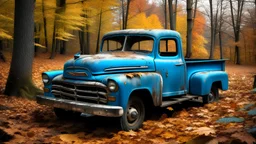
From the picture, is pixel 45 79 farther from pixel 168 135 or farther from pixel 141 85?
pixel 168 135

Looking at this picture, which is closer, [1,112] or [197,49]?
[1,112]

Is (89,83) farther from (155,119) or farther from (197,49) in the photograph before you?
(197,49)

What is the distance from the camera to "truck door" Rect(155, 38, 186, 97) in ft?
19.0

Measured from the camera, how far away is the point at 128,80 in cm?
466

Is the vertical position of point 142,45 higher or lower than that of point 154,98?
higher

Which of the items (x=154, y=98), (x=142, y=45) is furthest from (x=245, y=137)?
(x=142, y=45)

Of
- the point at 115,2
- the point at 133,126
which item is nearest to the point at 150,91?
the point at 133,126

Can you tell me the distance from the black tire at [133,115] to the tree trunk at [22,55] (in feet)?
11.8

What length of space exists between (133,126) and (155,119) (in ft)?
3.14

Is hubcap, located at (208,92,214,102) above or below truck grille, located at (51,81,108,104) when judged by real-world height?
below

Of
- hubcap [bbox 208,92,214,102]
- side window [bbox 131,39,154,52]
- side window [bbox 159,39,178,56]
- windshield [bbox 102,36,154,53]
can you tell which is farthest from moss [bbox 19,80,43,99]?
hubcap [bbox 208,92,214,102]

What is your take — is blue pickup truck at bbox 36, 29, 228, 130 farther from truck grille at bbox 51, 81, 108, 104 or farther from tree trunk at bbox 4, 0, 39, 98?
tree trunk at bbox 4, 0, 39, 98

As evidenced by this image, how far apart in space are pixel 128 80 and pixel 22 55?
405 cm

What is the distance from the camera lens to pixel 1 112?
19.8 feet
